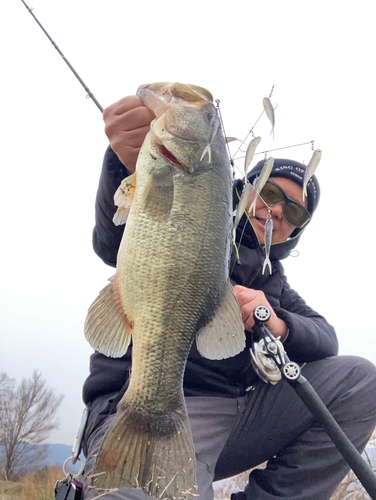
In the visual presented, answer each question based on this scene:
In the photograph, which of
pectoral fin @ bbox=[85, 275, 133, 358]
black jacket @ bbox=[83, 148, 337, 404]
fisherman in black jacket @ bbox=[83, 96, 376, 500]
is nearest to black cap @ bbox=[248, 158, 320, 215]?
black jacket @ bbox=[83, 148, 337, 404]

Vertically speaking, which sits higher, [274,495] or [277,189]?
[277,189]

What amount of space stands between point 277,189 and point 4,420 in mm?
12275

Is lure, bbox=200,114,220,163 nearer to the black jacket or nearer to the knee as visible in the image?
the black jacket

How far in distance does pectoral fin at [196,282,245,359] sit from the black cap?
1585mm

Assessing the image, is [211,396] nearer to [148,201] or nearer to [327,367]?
[327,367]

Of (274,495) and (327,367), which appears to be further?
(327,367)

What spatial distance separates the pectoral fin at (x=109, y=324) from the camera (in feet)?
4.13

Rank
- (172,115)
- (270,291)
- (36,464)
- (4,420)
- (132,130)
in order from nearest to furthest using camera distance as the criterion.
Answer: (172,115), (132,130), (270,291), (36,464), (4,420)

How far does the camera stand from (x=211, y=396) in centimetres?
201

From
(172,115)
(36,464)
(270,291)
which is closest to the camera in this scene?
(172,115)

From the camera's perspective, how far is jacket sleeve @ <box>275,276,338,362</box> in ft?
6.56

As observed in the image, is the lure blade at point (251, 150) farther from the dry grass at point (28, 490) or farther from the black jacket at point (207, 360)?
the dry grass at point (28, 490)

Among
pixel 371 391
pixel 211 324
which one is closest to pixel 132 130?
pixel 211 324

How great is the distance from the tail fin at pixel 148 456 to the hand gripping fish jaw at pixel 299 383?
0.66 meters
